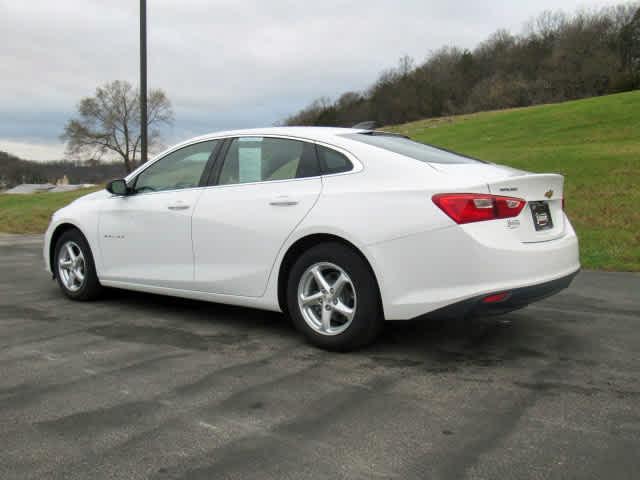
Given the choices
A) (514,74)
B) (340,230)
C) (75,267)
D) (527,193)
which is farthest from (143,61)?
(514,74)

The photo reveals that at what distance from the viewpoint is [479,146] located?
28.8 metres

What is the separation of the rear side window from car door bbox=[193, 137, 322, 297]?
0.19 feet

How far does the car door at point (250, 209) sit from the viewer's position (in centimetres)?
459

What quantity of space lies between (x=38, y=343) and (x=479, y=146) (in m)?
26.3

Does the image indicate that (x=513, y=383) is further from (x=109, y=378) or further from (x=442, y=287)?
(x=109, y=378)

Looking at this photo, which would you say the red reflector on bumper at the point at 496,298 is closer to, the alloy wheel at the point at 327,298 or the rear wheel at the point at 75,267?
the alloy wheel at the point at 327,298

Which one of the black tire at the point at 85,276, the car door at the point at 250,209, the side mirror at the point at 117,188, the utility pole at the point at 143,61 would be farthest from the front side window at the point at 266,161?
the utility pole at the point at 143,61

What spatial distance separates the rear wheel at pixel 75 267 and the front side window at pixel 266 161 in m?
1.91

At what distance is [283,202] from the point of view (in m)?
4.59

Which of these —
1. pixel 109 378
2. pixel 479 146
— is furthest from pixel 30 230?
pixel 479 146

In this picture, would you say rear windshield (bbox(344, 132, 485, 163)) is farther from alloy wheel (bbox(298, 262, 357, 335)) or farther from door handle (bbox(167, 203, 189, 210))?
door handle (bbox(167, 203, 189, 210))

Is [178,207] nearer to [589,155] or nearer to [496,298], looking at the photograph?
[496,298]

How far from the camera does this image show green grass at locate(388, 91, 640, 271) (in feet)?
33.9

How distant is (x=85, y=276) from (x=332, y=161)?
301 cm
